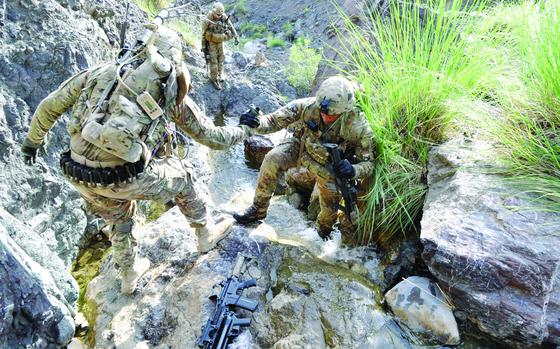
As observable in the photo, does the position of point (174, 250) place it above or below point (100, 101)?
below

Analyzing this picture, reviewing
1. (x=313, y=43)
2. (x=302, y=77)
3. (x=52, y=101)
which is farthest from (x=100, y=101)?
(x=313, y=43)

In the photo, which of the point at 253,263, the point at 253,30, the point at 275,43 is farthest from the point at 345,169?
the point at 253,30

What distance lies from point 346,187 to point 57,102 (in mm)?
2210

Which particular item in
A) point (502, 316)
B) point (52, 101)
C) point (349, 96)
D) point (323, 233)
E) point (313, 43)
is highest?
point (52, 101)

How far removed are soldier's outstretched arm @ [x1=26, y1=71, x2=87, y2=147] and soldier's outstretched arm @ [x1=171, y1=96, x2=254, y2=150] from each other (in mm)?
627

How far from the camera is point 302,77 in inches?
323

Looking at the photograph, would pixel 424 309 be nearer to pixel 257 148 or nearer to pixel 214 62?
pixel 257 148

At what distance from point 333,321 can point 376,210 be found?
42.2 inches

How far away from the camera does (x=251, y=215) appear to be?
3.83 m

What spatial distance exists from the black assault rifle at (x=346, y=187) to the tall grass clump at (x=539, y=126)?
1155 millimetres

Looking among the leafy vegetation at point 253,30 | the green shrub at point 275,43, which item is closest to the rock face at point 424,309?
the green shrub at point 275,43

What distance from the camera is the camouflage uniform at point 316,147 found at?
129 inches

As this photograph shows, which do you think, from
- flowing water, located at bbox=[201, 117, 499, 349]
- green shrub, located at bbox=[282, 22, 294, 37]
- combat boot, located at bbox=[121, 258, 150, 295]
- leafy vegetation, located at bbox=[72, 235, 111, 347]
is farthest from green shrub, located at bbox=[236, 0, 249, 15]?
combat boot, located at bbox=[121, 258, 150, 295]

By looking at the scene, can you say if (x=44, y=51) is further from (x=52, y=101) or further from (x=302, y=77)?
(x=302, y=77)
